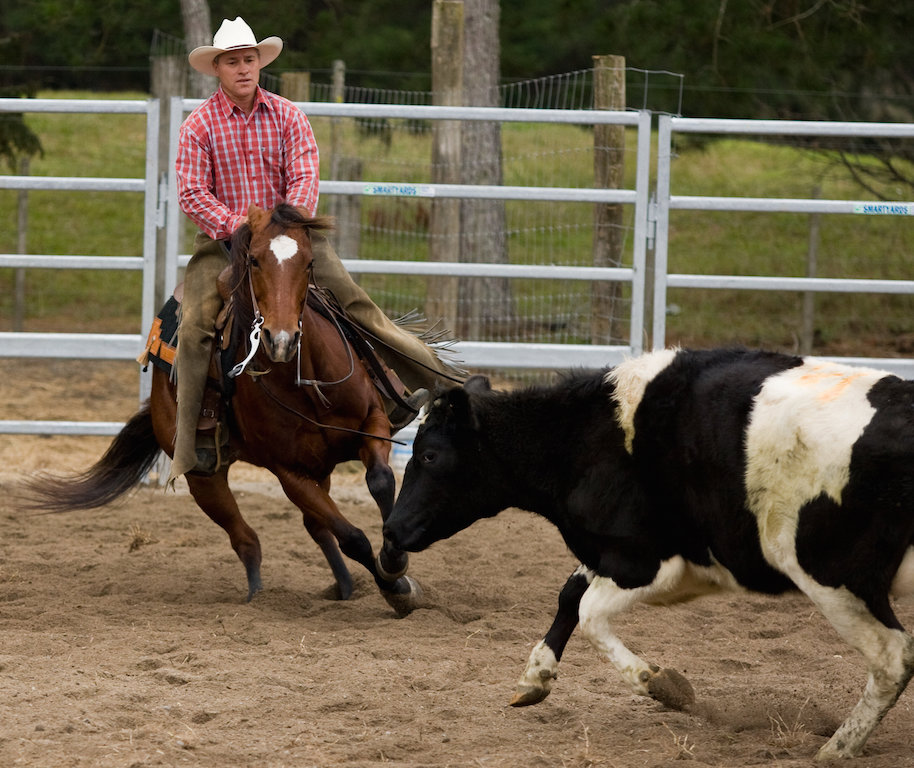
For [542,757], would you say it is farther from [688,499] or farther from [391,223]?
[391,223]

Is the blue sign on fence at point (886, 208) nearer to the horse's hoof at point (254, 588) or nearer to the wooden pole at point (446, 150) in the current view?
the wooden pole at point (446, 150)

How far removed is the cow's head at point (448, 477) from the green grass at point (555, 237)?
5.29m

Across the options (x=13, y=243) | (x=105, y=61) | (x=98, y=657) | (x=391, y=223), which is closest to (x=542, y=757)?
(x=98, y=657)

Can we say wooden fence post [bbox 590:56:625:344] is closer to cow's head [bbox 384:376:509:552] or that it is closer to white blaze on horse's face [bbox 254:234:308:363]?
white blaze on horse's face [bbox 254:234:308:363]

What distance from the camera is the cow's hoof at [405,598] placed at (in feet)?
18.0

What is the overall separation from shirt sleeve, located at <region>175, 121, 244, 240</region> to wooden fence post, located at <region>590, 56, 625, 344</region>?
11.7 feet

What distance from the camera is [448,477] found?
449 centimetres

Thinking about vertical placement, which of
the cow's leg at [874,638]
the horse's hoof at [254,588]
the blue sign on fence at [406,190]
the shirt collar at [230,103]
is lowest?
the horse's hoof at [254,588]

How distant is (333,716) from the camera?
412 cm

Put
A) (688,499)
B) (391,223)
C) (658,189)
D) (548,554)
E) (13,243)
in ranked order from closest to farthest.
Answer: (688,499)
(548,554)
(658,189)
(391,223)
(13,243)

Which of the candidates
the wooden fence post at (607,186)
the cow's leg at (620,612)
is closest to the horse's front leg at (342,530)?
the cow's leg at (620,612)

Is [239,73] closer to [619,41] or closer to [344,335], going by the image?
[344,335]

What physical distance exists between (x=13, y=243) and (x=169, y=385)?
31.9ft

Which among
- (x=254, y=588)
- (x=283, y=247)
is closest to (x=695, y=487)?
(x=283, y=247)
